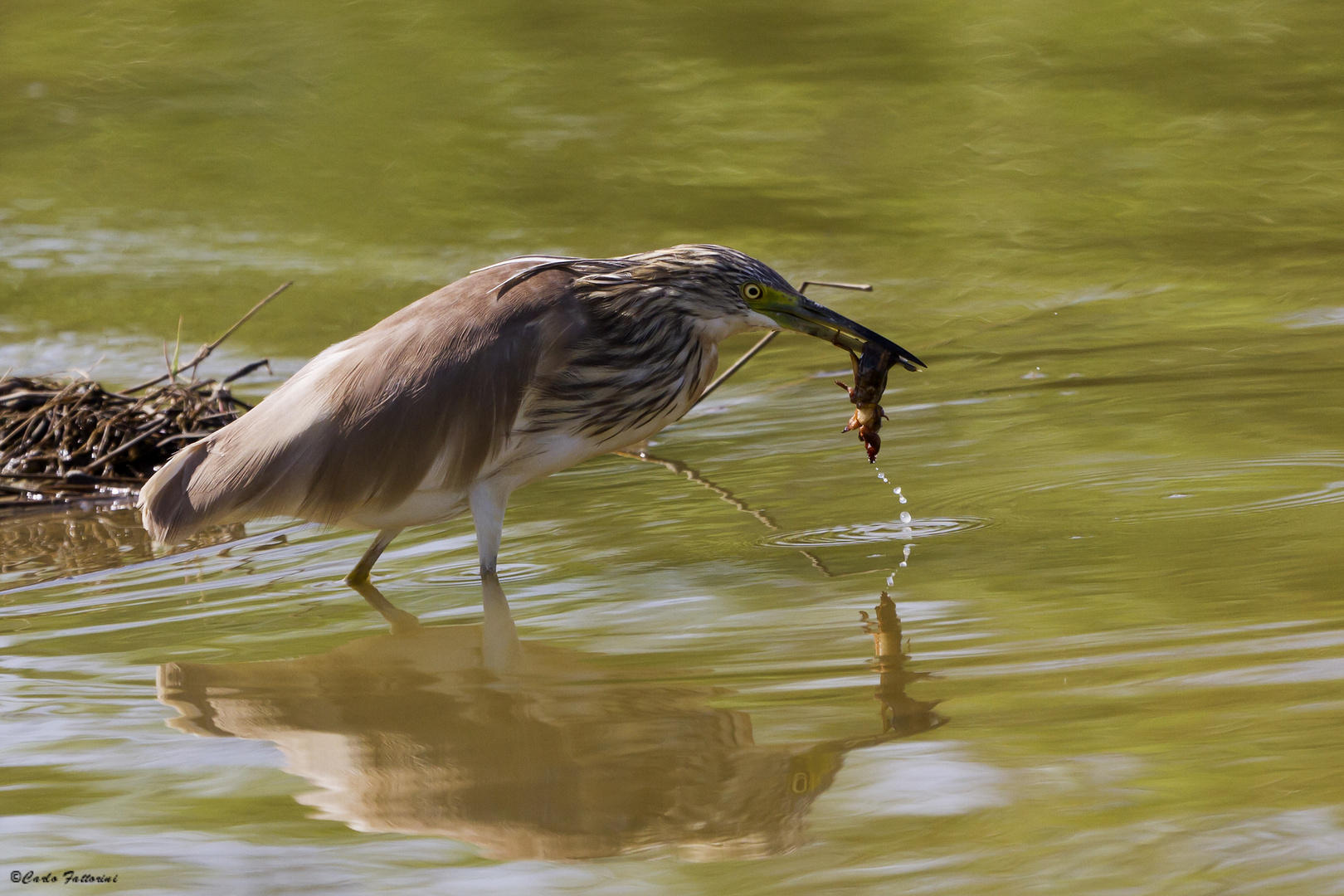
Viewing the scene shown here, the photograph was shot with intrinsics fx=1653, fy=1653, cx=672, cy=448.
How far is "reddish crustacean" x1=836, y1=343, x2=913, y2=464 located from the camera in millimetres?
5586

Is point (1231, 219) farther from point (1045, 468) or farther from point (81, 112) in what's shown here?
point (81, 112)

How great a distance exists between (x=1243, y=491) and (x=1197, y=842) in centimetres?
280

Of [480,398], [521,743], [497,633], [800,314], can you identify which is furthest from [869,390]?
[521,743]

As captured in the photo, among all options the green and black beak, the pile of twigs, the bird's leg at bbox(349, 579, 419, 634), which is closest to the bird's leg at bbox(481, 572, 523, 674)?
the bird's leg at bbox(349, 579, 419, 634)

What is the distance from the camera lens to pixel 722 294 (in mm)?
5582

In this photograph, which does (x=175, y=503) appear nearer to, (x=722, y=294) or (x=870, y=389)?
(x=722, y=294)

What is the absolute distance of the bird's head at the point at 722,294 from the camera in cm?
555

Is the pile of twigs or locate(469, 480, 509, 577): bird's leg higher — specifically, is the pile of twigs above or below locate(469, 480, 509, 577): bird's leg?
below

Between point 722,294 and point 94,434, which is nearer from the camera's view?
point 722,294

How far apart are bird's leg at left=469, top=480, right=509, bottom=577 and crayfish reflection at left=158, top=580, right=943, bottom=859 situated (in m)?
A: 0.51

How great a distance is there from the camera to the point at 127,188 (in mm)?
12711

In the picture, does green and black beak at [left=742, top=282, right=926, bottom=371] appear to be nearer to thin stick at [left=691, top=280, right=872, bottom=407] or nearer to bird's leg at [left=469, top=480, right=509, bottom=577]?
thin stick at [left=691, top=280, right=872, bottom=407]

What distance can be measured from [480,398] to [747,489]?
158 centimetres

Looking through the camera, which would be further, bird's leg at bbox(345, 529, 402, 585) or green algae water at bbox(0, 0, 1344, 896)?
bird's leg at bbox(345, 529, 402, 585)
